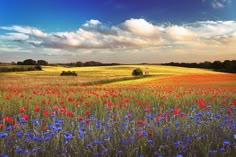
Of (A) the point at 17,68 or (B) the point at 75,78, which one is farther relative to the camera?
(A) the point at 17,68

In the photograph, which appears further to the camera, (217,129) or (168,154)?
(217,129)

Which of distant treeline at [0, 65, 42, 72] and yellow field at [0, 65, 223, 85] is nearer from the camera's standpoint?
yellow field at [0, 65, 223, 85]

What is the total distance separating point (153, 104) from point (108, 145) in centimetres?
511

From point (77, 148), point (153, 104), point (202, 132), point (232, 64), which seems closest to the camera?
point (77, 148)

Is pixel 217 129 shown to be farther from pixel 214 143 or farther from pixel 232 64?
pixel 232 64

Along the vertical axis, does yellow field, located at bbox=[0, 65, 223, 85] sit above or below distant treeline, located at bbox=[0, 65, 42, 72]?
below

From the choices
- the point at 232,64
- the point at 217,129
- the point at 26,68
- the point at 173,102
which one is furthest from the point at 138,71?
the point at 217,129

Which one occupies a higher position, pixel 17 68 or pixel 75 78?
pixel 17 68

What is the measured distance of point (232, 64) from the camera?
3906 cm

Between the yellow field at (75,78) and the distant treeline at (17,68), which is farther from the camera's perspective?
the distant treeline at (17,68)

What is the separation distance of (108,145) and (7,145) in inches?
61.6

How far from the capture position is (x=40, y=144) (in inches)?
203

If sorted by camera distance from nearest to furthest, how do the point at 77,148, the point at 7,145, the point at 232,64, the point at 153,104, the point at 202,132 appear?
the point at 77,148 → the point at 7,145 → the point at 202,132 → the point at 153,104 → the point at 232,64

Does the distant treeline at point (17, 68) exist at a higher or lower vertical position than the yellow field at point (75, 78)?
higher
